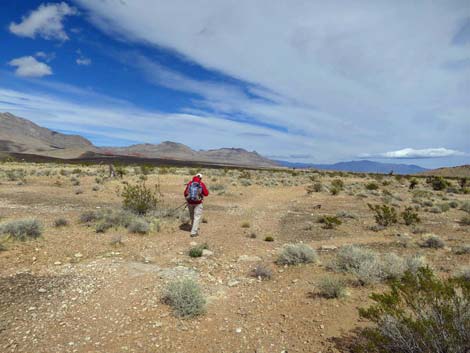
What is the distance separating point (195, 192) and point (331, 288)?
19.5 feet

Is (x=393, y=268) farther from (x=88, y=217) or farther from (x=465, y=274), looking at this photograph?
(x=88, y=217)

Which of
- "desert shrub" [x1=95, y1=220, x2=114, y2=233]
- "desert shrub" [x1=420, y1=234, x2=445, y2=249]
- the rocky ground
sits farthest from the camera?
"desert shrub" [x1=95, y1=220, x2=114, y2=233]

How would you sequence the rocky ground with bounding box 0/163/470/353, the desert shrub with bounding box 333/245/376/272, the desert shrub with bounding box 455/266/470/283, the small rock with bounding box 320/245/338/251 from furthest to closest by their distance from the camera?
the small rock with bounding box 320/245/338/251, the desert shrub with bounding box 333/245/376/272, the desert shrub with bounding box 455/266/470/283, the rocky ground with bounding box 0/163/470/353

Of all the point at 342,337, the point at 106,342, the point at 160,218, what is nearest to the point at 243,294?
the point at 342,337

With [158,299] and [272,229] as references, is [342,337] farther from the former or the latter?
[272,229]

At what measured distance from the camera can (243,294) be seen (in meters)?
6.18

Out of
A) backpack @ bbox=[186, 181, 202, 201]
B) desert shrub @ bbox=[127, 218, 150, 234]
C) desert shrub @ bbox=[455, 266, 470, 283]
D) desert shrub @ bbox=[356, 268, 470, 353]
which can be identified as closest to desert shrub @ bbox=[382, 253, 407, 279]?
desert shrub @ bbox=[455, 266, 470, 283]

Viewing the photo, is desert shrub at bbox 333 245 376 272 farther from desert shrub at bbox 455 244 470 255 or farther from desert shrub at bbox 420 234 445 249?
desert shrub at bbox 420 234 445 249

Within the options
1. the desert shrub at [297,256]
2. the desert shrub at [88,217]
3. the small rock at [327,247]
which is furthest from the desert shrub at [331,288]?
the desert shrub at [88,217]

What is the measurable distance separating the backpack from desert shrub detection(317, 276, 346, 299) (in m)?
5.62

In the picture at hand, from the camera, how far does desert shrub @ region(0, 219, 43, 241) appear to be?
847 cm

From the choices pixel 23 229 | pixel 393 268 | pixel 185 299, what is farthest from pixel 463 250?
pixel 23 229

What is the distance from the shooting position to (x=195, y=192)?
10461 mm

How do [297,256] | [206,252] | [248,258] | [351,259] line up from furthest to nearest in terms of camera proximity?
[206,252] → [248,258] → [297,256] → [351,259]
